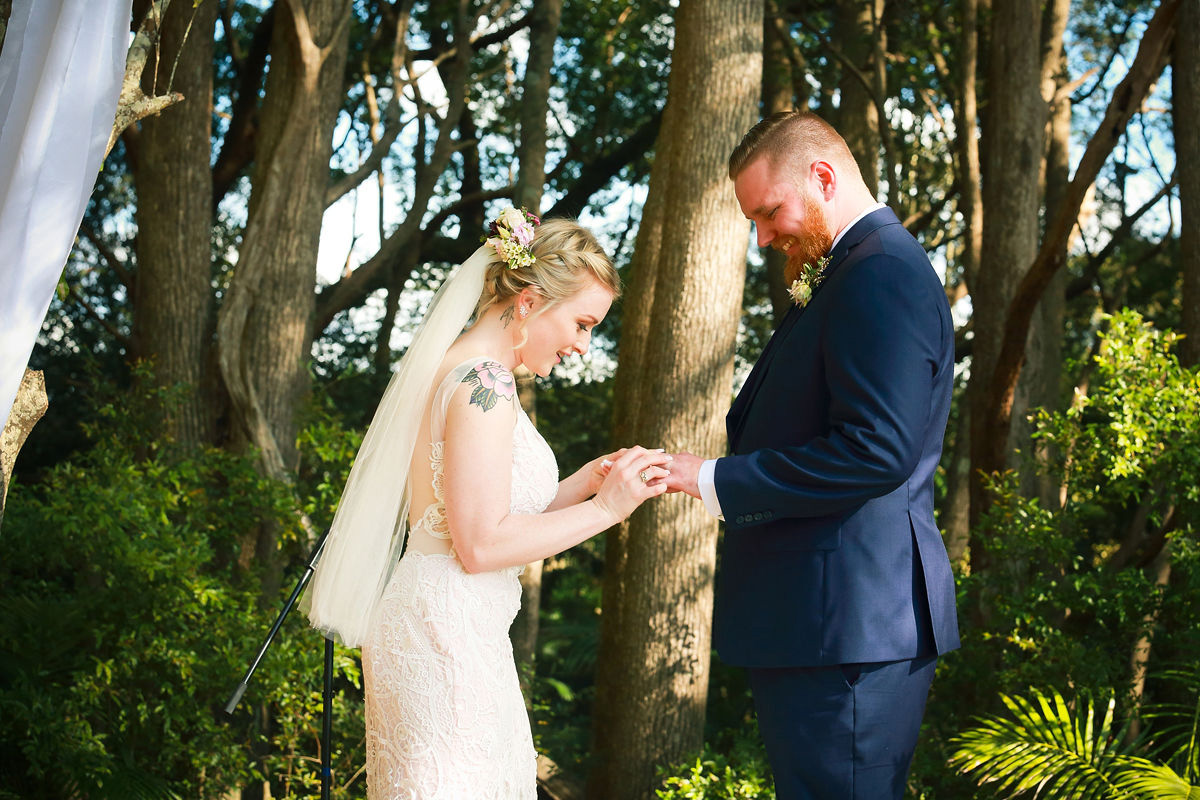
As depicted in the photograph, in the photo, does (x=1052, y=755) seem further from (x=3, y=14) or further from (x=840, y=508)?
(x=3, y=14)

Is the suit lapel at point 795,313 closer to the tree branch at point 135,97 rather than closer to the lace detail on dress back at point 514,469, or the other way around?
the lace detail on dress back at point 514,469

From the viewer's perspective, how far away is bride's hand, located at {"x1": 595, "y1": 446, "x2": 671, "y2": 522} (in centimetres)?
262

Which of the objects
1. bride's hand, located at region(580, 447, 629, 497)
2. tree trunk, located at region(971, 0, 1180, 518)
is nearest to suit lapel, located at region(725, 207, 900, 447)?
bride's hand, located at region(580, 447, 629, 497)

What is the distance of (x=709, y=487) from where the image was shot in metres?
2.54

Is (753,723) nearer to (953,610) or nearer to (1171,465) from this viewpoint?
(1171,465)

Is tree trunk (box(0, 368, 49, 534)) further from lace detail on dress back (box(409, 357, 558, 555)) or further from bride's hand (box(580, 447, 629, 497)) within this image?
bride's hand (box(580, 447, 629, 497))

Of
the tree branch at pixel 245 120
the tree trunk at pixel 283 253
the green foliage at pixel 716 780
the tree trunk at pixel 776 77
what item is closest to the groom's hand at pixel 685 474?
the green foliage at pixel 716 780

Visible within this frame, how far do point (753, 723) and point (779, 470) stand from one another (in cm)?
414

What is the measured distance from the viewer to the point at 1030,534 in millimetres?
4758

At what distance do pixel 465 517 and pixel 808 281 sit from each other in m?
1.05

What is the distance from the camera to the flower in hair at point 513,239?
2.75 m

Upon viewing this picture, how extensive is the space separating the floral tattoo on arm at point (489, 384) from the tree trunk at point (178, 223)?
12.3 ft

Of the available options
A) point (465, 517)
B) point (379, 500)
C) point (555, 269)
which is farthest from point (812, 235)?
point (379, 500)

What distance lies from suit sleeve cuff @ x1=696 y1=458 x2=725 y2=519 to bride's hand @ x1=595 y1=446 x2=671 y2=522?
117 mm
